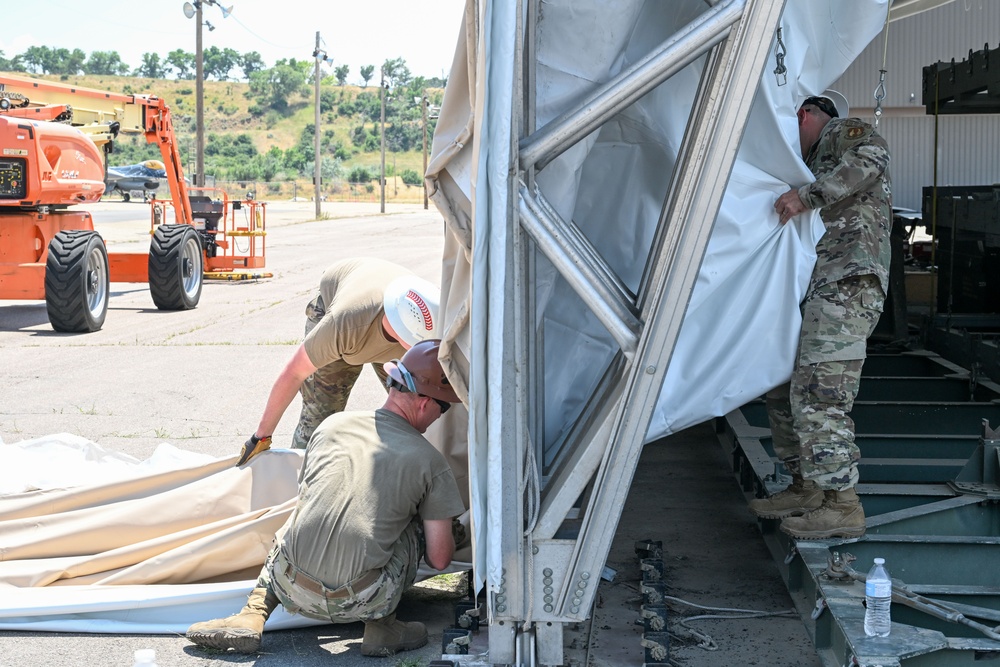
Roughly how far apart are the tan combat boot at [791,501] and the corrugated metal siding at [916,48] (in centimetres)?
813

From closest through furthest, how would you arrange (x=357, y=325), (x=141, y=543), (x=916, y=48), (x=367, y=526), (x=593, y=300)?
(x=593, y=300), (x=367, y=526), (x=141, y=543), (x=357, y=325), (x=916, y=48)

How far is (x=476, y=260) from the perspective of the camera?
128 inches

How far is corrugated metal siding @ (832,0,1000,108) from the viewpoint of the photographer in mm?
12141

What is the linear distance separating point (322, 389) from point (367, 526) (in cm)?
192

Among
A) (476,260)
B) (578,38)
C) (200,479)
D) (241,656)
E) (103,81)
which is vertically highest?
(103,81)

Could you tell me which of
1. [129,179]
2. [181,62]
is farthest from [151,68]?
[129,179]

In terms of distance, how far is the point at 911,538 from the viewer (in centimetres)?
424

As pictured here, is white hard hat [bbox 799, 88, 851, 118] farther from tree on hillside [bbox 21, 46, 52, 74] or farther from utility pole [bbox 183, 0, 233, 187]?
tree on hillside [bbox 21, 46, 52, 74]

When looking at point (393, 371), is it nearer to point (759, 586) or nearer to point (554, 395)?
point (554, 395)

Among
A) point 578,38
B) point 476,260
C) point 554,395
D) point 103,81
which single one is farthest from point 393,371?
point 103,81

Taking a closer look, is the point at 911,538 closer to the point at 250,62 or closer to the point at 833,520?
the point at 833,520

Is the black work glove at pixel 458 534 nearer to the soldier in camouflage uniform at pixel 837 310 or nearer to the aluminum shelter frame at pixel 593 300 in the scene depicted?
the aluminum shelter frame at pixel 593 300

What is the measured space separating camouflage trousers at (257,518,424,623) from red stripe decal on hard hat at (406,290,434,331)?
1022mm

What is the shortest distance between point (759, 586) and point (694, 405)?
1281 mm
